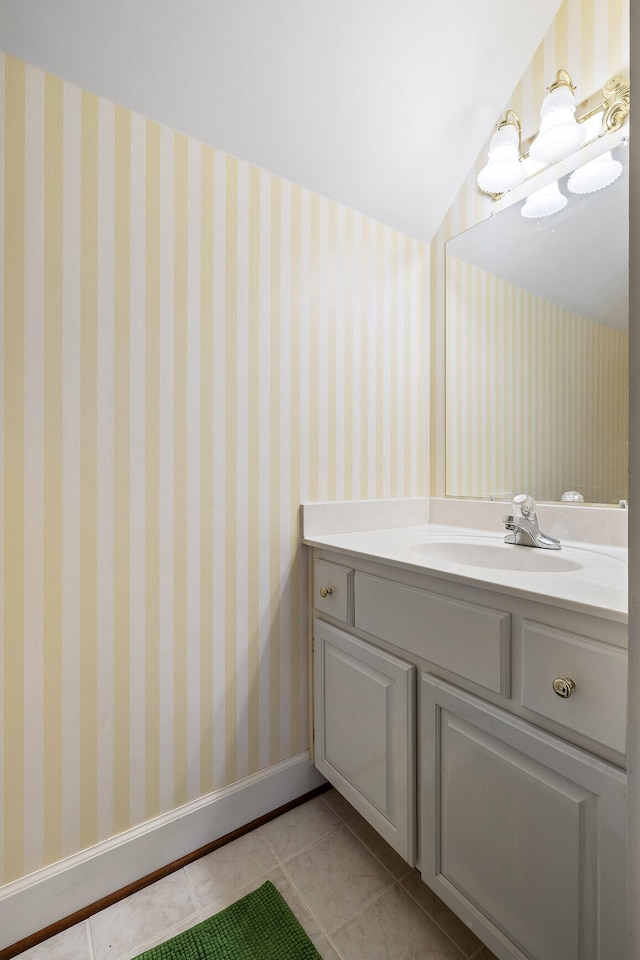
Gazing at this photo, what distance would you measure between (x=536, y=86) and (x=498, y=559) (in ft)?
4.66

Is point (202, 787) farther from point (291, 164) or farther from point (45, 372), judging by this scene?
point (291, 164)

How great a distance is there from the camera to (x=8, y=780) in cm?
99

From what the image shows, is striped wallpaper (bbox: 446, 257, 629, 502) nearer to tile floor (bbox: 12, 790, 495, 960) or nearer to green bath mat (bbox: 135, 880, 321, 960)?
tile floor (bbox: 12, 790, 495, 960)

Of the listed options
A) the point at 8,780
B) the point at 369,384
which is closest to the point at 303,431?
the point at 369,384

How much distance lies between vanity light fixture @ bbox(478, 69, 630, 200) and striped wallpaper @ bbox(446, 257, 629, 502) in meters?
0.28

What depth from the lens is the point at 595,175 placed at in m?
1.20

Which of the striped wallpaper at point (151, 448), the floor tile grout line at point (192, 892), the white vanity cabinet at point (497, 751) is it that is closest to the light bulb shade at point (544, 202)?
the striped wallpaper at point (151, 448)

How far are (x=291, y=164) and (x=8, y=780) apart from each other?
175 centimetres

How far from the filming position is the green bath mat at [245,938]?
962mm

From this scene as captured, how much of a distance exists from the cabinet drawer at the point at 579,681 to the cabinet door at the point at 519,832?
0.05 meters

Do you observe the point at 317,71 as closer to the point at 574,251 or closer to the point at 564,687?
the point at 574,251

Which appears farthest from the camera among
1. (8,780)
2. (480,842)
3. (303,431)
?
(303,431)

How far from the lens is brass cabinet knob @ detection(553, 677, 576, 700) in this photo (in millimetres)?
720

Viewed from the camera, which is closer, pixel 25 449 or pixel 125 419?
pixel 25 449
